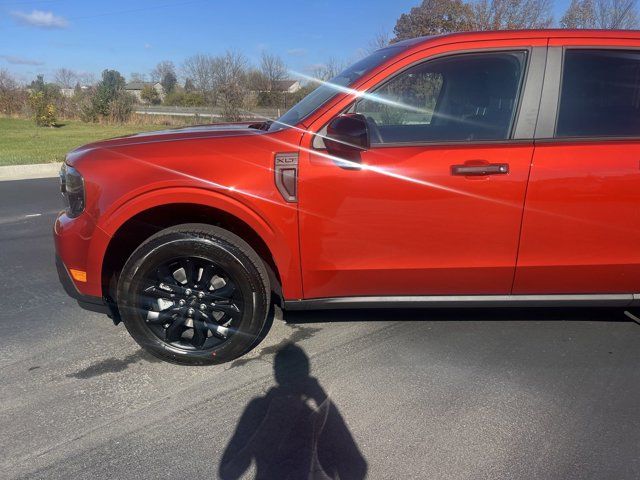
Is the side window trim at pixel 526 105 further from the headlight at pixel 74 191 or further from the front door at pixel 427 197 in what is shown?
the headlight at pixel 74 191

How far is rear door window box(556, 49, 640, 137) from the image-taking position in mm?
2848

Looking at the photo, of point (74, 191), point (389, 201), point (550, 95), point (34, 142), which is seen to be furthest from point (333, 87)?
point (34, 142)

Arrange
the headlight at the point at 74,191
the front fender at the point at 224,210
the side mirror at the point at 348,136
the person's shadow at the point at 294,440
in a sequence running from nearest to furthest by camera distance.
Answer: the person's shadow at the point at 294,440
the side mirror at the point at 348,136
the front fender at the point at 224,210
the headlight at the point at 74,191

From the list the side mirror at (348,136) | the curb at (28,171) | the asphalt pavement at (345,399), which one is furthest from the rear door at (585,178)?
the curb at (28,171)

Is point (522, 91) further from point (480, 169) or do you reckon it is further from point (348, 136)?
point (348, 136)

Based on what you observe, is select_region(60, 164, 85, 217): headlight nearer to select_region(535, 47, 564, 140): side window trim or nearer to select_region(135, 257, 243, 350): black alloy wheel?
select_region(135, 257, 243, 350): black alloy wheel

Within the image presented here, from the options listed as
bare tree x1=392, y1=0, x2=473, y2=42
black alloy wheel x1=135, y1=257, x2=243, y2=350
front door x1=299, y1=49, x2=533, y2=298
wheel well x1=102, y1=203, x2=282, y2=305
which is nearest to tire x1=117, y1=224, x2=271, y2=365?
black alloy wheel x1=135, y1=257, x2=243, y2=350

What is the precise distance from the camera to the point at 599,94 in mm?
2896

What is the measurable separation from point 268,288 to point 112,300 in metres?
1.00

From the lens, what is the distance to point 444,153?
2.79 m

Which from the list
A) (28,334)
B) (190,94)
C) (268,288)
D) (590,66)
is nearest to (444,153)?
(590,66)

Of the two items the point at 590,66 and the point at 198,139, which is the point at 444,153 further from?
the point at 198,139

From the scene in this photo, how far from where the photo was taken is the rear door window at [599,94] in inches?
112

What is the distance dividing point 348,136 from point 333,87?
0.58 m
